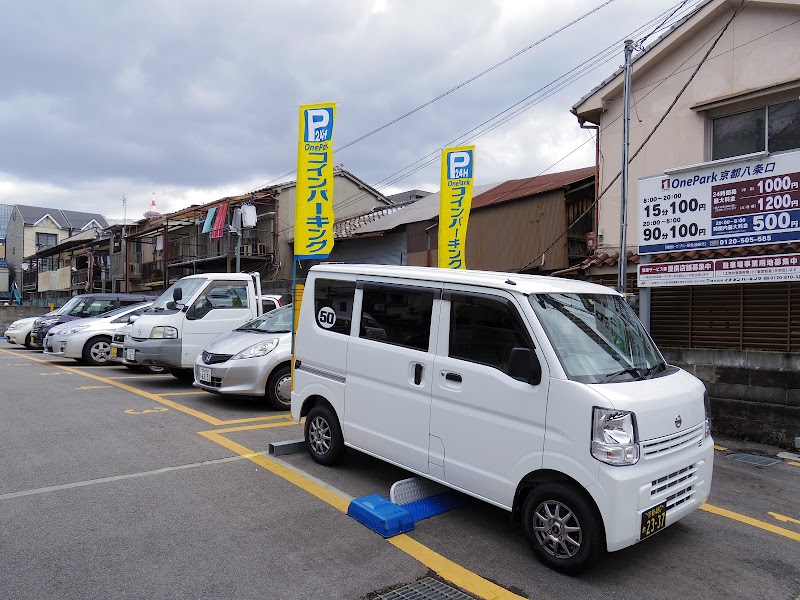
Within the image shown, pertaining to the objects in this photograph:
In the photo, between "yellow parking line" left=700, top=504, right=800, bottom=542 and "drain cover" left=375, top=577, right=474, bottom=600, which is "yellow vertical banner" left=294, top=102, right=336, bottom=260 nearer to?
"drain cover" left=375, top=577, right=474, bottom=600

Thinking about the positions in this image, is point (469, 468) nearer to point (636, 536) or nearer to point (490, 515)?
point (490, 515)

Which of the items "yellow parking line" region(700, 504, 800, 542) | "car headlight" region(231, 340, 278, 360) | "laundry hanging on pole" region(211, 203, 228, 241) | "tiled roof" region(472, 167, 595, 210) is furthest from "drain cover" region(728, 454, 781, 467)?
"laundry hanging on pole" region(211, 203, 228, 241)

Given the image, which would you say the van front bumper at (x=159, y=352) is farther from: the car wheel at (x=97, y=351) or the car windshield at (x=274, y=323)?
the car wheel at (x=97, y=351)

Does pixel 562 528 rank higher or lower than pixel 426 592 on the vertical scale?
higher

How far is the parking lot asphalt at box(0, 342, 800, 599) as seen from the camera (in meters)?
3.39

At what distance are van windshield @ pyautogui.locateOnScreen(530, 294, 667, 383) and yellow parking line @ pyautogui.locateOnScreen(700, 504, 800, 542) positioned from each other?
150 cm

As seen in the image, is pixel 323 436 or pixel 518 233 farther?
pixel 518 233

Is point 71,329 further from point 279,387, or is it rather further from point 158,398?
point 279,387

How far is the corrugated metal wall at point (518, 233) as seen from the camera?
13.6 meters

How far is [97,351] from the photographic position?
1323 cm

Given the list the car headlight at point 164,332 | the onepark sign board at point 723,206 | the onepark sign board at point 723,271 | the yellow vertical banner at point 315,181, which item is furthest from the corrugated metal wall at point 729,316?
the car headlight at point 164,332

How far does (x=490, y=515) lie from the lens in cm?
453

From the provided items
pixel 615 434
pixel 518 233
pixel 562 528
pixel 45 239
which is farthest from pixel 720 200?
pixel 45 239

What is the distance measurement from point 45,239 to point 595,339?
190 feet
